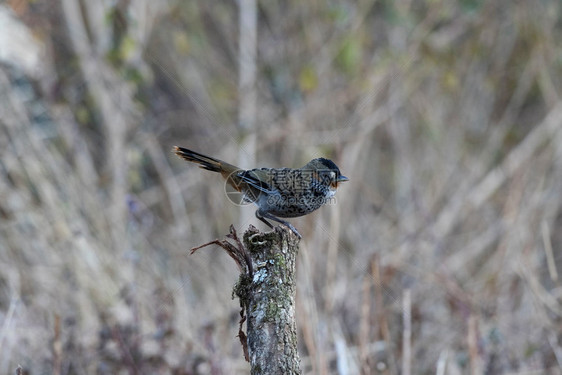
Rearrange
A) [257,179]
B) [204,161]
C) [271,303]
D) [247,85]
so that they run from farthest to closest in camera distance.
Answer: [247,85] → [257,179] → [204,161] → [271,303]

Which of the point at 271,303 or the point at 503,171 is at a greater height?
the point at 503,171

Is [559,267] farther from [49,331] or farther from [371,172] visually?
[49,331]

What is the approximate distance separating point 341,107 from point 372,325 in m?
3.36

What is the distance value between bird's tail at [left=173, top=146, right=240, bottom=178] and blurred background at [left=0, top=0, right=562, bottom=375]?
120 centimetres

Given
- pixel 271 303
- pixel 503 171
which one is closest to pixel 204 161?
pixel 271 303

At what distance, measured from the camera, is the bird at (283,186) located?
3354 mm

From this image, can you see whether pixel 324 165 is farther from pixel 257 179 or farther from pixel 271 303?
pixel 271 303

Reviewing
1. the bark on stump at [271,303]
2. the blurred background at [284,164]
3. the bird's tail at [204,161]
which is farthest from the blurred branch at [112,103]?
the bark on stump at [271,303]

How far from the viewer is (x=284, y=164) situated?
7367 mm

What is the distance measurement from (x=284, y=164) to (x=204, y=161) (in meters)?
4.10

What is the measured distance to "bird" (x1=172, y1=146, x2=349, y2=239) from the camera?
Answer: 3.35 m

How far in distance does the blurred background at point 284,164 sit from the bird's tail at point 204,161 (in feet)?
3.92

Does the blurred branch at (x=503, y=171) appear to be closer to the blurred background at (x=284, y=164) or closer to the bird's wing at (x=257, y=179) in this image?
the blurred background at (x=284, y=164)

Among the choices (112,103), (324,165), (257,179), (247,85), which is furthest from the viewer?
(247,85)
